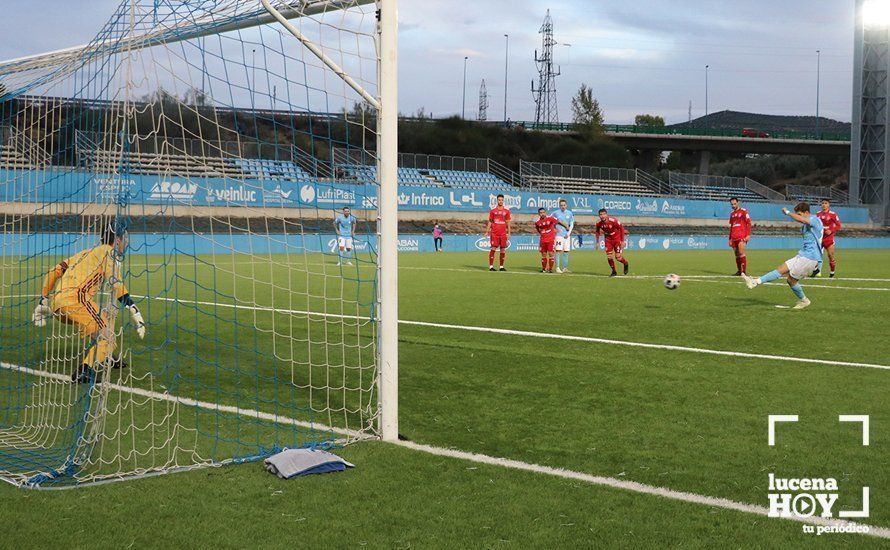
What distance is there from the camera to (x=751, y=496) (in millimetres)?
4574

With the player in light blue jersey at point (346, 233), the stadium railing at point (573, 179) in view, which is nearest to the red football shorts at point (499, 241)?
the player in light blue jersey at point (346, 233)

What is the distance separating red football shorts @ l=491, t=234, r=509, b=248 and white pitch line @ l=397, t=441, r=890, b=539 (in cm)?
1812

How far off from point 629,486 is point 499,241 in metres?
19.2

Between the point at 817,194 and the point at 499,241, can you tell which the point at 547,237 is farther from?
the point at 817,194

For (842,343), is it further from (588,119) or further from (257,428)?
(588,119)

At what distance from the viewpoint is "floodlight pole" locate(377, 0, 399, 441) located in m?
5.82

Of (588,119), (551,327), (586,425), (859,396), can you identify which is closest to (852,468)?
(586,425)

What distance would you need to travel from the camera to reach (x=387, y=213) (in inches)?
230

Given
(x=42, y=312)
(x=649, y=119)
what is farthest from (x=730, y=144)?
(x=42, y=312)

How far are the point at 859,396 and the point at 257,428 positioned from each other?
4.49 m

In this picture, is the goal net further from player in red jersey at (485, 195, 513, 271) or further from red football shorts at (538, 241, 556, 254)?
player in red jersey at (485, 195, 513, 271)

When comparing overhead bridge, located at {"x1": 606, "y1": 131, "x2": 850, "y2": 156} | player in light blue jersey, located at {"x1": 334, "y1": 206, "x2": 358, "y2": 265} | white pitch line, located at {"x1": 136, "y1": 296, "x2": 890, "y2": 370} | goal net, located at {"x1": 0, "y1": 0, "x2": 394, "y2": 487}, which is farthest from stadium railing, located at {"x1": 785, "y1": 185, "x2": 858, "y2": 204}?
goal net, located at {"x1": 0, "y1": 0, "x2": 394, "y2": 487}

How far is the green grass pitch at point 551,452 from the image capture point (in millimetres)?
4074

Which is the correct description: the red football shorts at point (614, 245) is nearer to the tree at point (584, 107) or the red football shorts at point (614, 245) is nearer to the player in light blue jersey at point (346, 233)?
the player in light blue jersey at point (346, 233)
